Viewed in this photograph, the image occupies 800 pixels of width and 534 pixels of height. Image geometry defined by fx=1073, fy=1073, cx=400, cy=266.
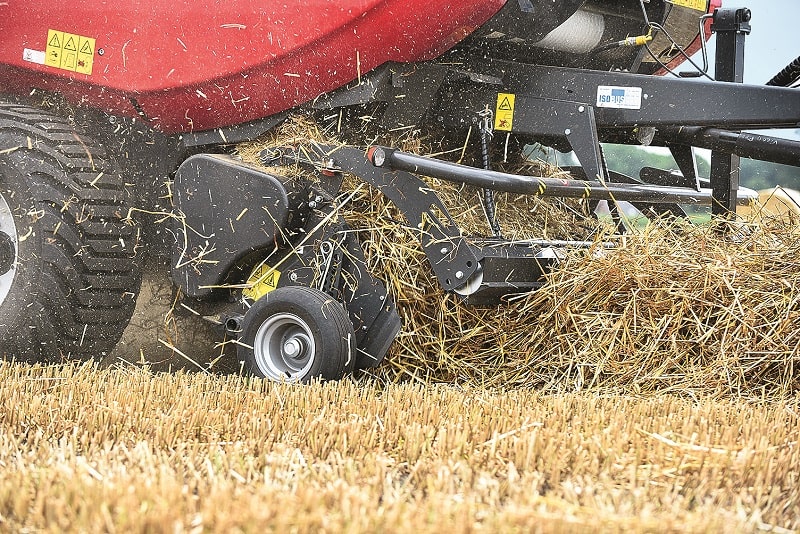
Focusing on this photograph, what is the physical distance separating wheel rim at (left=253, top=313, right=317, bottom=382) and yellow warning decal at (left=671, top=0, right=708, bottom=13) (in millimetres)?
2084

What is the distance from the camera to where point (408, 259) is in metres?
3.98

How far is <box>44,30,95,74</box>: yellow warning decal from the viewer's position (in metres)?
4.43

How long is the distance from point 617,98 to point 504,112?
0.42 meters

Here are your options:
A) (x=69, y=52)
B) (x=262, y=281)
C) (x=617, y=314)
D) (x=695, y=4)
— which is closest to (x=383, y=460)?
(x=617, y=314)

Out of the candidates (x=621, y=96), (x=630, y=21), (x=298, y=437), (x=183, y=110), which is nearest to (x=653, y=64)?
(x=630, y=21)

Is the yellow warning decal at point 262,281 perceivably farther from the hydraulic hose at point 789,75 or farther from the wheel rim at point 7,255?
the hydraulic hose at point 789,75

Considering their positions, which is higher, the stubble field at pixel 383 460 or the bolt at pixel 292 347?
the bolt at pixel 292 347

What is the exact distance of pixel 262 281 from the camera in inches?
160

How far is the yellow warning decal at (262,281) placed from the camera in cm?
404

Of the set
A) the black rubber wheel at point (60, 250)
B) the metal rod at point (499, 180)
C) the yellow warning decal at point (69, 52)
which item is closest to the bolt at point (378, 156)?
the metal rod at point (499, 180)

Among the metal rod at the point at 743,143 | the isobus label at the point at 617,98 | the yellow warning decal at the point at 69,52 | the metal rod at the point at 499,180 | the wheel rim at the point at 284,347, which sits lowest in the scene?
the wheel rim at the point at 284,347

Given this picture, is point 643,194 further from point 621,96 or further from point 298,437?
point 298,437

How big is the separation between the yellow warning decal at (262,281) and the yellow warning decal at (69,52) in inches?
45.6

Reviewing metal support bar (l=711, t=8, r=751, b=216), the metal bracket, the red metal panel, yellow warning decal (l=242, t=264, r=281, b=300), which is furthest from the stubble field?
metal support bar (l=711, t=8, r=751, b=216)
